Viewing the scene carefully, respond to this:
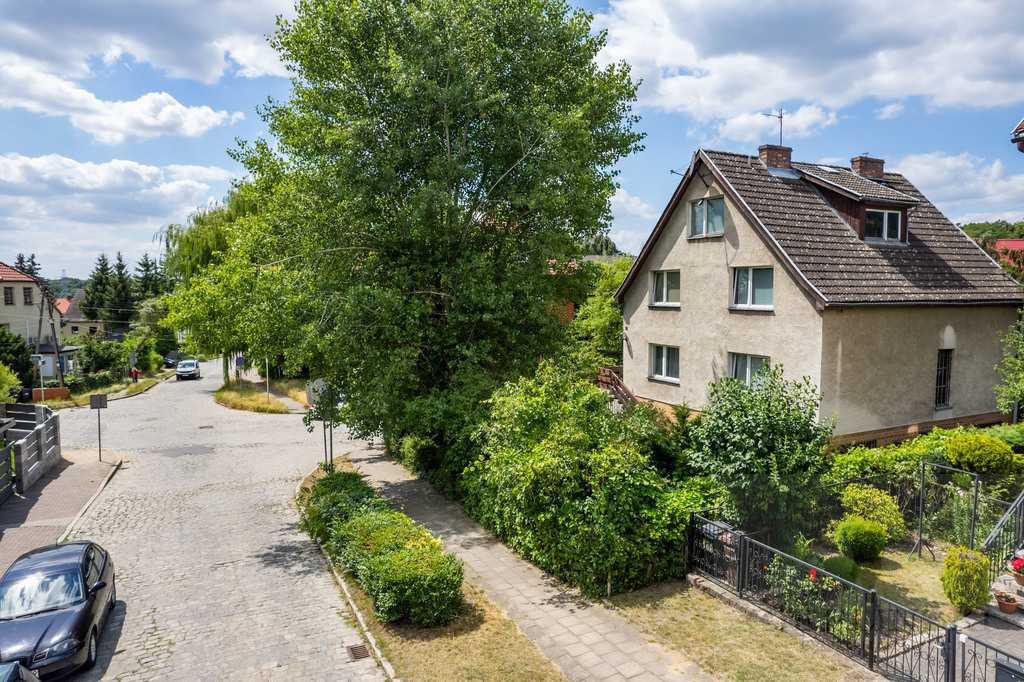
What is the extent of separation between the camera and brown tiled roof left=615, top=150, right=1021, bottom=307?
56.8ft

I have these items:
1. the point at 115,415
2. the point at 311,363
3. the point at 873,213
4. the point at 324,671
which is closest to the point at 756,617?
the point at 324,671

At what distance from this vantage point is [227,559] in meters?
12.8

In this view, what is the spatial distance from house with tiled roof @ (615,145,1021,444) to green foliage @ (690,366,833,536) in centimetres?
615

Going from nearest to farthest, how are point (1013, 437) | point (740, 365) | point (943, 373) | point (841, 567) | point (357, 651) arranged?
1. point (357, 651)
2. point (841, 567)
3. point (1013, 437)
4. point (943, 373)
5. point (740, 365)

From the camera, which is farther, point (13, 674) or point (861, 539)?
point (861, 539)

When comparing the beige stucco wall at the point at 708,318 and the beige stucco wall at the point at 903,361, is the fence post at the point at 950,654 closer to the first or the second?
the beige stucco wall at the point at 903,361

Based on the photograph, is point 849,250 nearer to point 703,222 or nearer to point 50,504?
point 703,222

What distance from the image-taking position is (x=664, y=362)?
75.0ft

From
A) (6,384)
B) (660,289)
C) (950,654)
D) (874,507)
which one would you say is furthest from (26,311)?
(950,654)

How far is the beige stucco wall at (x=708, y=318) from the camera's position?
1750 cm

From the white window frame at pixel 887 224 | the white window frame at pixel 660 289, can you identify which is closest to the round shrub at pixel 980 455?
the white window frame at pixel 887 224

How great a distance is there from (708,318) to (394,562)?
46.3ft

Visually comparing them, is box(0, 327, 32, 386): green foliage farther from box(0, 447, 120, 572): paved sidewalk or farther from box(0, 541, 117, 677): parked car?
box(0, 541, 117, 677): parked car

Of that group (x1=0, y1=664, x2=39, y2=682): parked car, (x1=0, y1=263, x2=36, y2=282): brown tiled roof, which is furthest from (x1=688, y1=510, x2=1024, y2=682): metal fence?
(x1=0, y1=263, x2=36, y2=282): brown tiled roof
